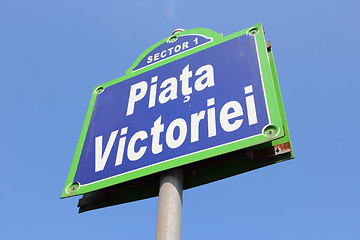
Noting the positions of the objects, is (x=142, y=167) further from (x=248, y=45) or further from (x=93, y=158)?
(x=248, y=45)

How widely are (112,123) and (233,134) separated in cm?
125

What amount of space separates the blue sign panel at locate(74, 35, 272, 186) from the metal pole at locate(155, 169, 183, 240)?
140mm

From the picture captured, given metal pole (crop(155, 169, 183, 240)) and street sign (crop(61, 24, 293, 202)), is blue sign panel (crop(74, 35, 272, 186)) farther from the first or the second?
metal pole (crop(155, 169, 183, 240))

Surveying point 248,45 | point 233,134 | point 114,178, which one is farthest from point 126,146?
point 248,45

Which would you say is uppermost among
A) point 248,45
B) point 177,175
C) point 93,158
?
point 248,45

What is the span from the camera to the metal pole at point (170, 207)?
2.28 metres

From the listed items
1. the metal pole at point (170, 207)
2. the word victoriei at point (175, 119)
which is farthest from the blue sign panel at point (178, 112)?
the metal pole at point (170, 207)

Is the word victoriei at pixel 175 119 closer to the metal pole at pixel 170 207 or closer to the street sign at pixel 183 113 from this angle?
the street sign at pixel 183 113

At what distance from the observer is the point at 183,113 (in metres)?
3.02

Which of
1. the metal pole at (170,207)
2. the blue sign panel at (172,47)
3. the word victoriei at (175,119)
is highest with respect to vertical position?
the blue sign panel at (172,47)

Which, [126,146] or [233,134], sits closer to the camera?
[233,134]

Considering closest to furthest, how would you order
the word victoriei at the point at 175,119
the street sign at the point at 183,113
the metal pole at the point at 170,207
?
the metal pole at the point at 170,207, the street sign at the point at 183,113, the word victoriei at the point at 175,119

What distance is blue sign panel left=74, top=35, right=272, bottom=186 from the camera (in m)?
2.72

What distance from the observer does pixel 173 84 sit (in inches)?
132
